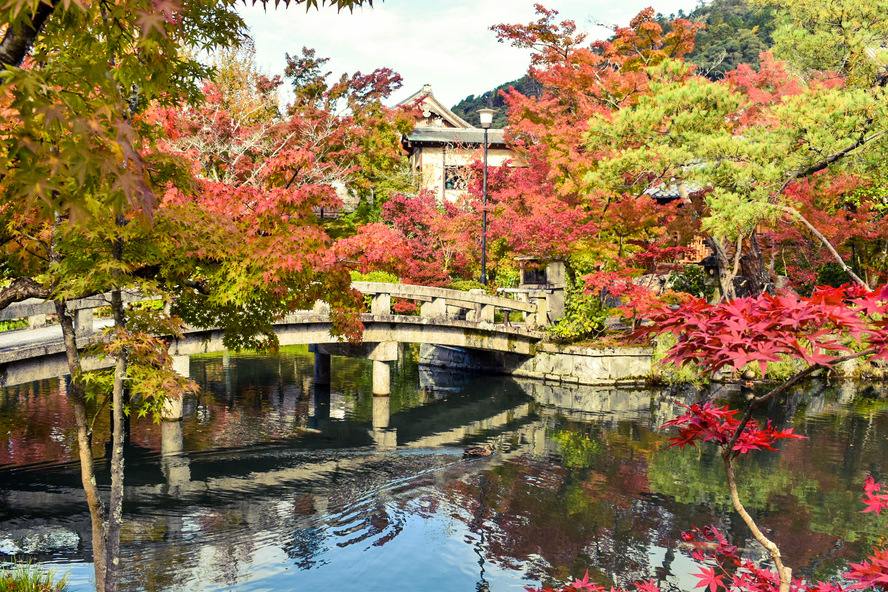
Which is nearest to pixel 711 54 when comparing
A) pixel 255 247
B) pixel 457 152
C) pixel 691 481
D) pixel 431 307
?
pixel 457 152

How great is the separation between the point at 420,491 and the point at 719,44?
5077 cm

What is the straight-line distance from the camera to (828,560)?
8.45 m

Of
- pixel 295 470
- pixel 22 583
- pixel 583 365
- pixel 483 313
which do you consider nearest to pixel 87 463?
pixel 22 583

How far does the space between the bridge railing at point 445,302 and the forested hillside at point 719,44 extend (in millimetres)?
25987

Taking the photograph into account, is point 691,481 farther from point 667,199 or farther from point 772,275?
point 667,199

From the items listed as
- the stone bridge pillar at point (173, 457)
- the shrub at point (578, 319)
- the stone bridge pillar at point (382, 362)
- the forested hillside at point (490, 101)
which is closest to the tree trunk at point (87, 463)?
the stone bridge pillar at point (173, 457)

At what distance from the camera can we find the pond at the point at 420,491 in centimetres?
834

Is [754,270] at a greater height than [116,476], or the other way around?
[754,270]

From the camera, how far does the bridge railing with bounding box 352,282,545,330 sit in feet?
55.3

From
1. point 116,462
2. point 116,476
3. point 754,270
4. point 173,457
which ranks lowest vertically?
point 173,457

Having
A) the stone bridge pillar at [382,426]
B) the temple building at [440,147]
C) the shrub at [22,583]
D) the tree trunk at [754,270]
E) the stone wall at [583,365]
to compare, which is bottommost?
the stone bridge pillar at [382,426]

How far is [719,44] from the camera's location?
5216cm

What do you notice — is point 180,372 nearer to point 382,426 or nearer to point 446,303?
point 382,426

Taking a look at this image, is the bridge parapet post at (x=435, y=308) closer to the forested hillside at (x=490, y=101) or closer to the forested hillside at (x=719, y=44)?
the forested hillside at (x=719, y=44)
